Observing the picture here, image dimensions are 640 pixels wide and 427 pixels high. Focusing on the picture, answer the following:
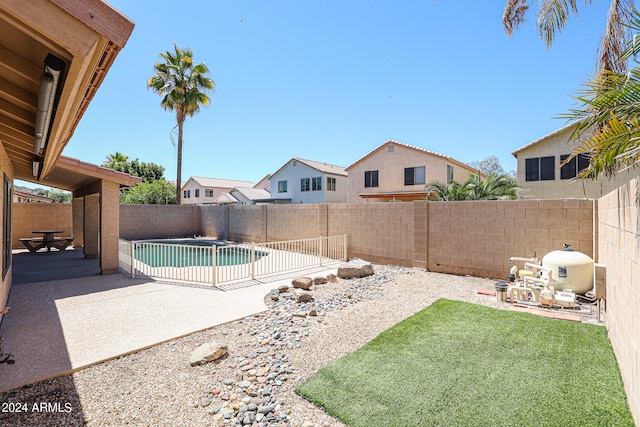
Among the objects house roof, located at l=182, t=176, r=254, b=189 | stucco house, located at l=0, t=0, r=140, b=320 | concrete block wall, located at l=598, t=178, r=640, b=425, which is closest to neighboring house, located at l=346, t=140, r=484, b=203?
concrete block wall, located at l=598, t=178, r=640, b=425

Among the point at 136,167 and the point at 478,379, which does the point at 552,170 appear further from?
the point at 136,167

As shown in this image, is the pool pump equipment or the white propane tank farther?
the white propane tank

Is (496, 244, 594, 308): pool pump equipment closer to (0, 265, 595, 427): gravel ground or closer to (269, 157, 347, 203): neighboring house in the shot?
(0, 265, 595, 427): gravel ground

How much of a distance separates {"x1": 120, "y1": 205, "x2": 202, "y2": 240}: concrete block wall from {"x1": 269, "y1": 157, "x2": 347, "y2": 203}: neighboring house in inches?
371

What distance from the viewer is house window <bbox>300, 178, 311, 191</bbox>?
91.0 ft

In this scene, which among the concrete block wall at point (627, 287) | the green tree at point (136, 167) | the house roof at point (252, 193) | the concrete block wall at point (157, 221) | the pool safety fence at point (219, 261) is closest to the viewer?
the concrete block wall at point (627, 287)

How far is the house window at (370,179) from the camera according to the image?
23234 mm

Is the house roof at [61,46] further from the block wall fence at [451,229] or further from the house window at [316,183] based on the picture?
the house window at [316,183]

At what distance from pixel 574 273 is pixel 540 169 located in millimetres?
12492

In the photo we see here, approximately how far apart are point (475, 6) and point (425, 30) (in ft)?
6.63

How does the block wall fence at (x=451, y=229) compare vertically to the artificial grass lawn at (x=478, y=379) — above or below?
above

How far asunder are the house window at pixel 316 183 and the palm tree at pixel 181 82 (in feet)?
34.9

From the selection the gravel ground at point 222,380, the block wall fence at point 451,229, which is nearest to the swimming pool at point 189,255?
the block wall fence at point 451,229

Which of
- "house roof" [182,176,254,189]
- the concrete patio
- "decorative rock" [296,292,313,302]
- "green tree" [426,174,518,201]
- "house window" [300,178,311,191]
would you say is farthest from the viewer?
"house roof" [182,176,254,189]
